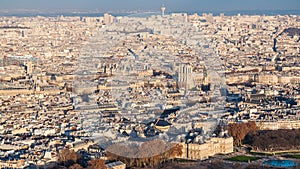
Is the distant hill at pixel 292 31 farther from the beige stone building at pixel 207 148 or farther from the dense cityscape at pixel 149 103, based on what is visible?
the beige stone building at pixel 207 148

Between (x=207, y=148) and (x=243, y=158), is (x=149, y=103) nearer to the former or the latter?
(x=207, y=148)

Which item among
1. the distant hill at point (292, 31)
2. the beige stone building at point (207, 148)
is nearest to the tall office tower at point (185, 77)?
the beige stone building at point (207, 148)

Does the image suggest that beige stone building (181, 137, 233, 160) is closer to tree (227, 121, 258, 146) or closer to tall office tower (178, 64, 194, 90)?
tree (227, 121, 258, 146)

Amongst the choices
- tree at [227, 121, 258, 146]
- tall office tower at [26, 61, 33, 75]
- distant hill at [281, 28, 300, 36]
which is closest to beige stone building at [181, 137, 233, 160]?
tree at [227, 121, 258, 146]

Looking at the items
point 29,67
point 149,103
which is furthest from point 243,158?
point 29,67

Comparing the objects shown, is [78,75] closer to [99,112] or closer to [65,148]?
[99,112]

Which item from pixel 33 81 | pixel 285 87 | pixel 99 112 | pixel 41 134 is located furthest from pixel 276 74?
pixel 41 134
